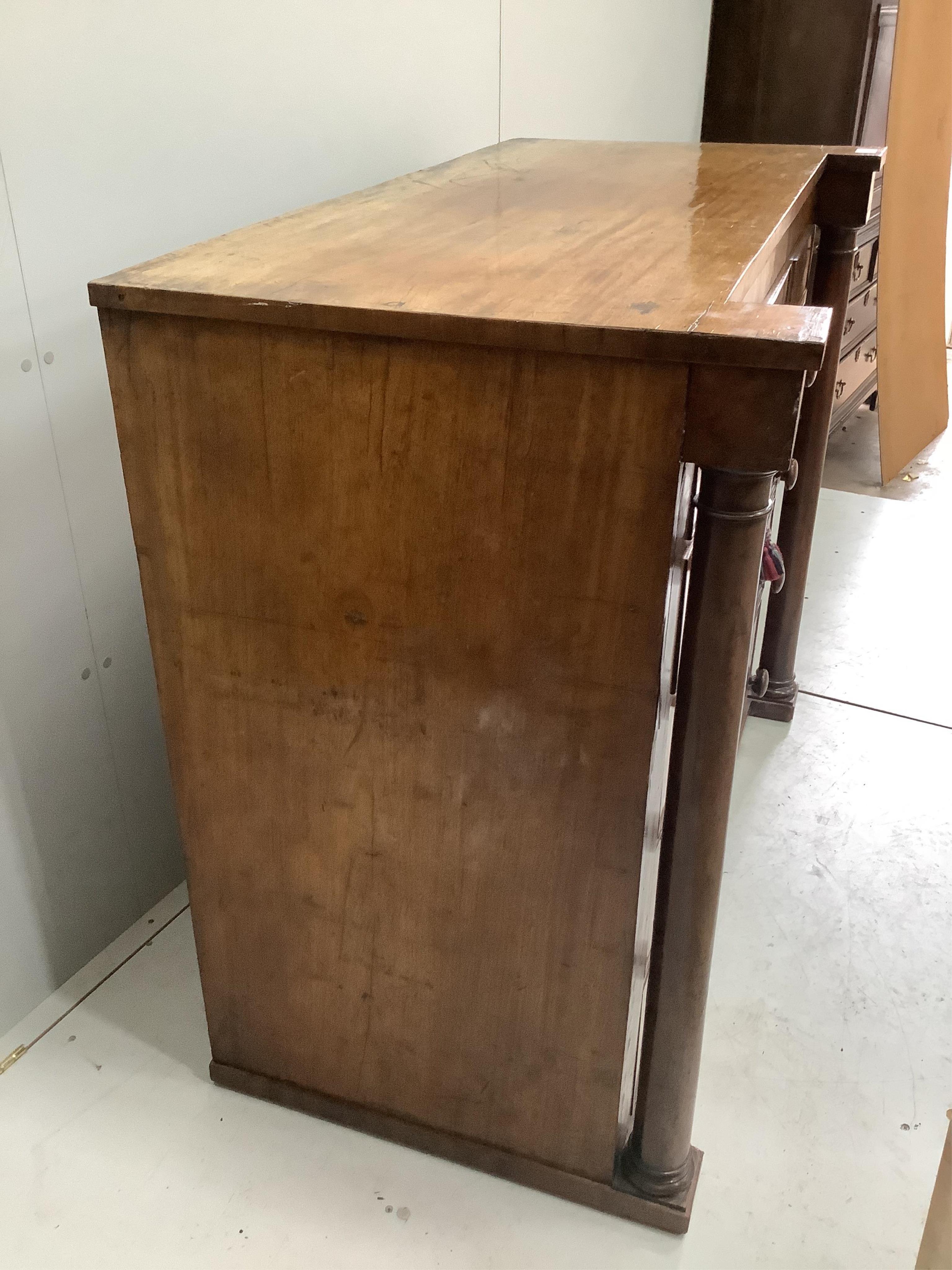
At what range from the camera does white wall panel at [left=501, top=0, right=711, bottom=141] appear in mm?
2143

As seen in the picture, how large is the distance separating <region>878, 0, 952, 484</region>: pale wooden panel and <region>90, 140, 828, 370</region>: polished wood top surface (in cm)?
194

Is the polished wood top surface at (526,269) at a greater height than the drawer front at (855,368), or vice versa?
the polished wood top surface at (526,269)

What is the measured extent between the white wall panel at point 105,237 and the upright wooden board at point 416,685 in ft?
1.04

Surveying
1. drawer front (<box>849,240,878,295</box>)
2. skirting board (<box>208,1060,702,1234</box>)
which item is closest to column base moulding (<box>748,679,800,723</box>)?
skirting board (<box>208,1060,702,1234</box>)

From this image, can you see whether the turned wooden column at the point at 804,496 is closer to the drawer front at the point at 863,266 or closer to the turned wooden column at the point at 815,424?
the turned wooden column at the point at 815,424

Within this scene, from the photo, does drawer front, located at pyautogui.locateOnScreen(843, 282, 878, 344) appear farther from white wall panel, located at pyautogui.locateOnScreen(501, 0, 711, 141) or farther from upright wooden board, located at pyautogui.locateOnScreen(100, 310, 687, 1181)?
upright wooden board, located at pyautogui.locateOnScreen(100, 310, 687, 1181)

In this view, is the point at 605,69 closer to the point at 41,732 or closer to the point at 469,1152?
the point at 41,732

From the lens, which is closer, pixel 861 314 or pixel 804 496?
pixel 804 496

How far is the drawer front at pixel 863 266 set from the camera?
314 centimetres

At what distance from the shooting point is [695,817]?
40.2 inches

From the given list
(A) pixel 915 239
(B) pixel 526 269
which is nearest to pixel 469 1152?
(B) pixel 526 269

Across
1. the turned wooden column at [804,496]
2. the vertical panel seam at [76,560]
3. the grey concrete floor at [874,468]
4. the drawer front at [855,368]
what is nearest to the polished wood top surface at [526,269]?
the vertical panel seam at [76,560]

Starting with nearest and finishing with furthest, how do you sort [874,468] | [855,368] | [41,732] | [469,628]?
1. [469,628]
2. [41,732]
3. [855,368]
4. [874,468]

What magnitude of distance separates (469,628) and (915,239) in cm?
292
